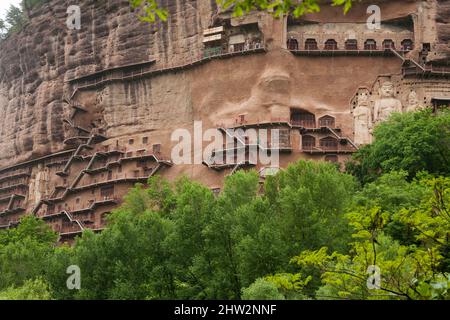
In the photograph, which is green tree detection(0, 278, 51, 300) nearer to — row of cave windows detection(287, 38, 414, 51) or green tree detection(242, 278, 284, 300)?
green tree detection(242, 278, 284, 300)

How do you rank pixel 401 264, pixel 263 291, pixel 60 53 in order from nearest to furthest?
pixel 401 264 < pixel 263 291 < pixel 60 53

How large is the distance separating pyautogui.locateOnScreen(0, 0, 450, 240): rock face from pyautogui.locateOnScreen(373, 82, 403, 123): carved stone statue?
0.12m

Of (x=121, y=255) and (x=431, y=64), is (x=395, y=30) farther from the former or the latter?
(x=121, y=255)

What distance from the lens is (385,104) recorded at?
48.9 m

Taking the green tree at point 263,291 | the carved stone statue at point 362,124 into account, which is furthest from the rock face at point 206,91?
the green tree at point 263,291

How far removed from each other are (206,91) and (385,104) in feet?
36.1

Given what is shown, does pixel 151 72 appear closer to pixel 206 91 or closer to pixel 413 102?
pixel 206 91

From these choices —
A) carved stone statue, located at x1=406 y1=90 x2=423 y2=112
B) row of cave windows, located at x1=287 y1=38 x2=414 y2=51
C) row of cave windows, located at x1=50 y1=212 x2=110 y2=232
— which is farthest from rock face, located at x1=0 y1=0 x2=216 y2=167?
carved stone statue, located at x1=406 y1=90 x2=423 y2=112

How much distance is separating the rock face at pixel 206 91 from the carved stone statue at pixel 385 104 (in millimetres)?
120

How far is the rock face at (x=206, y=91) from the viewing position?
160ft

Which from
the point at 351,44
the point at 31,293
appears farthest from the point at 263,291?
the point at 351,44

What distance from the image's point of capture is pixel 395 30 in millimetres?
51750

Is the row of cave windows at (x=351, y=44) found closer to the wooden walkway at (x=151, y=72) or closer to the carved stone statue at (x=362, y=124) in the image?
the wooden walkway at (x=151, y=72)
